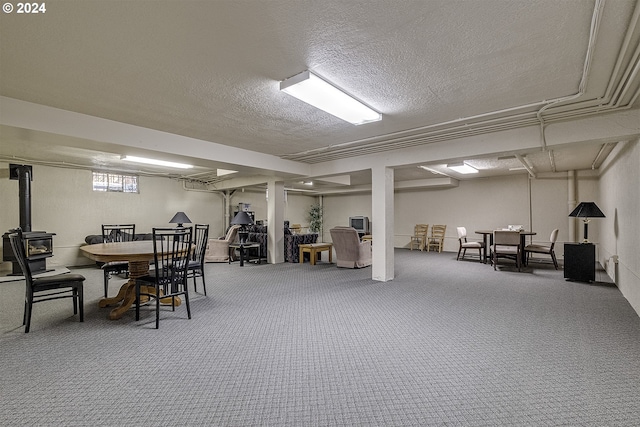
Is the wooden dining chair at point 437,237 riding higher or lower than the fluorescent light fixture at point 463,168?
lower

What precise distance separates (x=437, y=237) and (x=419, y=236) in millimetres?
675

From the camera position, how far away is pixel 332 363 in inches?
91.8

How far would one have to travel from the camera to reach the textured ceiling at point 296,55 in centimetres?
181

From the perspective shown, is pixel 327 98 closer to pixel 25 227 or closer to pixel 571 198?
pixel 25 227

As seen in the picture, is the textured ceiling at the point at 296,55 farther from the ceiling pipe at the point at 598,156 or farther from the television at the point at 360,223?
the television at the point at 360,223

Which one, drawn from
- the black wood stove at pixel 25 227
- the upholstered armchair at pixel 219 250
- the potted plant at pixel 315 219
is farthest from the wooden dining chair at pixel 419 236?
the black wood stove at pixel 25 227

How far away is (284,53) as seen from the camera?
2260 mm

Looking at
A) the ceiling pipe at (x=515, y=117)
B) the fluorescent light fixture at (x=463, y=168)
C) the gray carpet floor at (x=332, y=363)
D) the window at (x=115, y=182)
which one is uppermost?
the ceiling pipe at (x=515, y=117)

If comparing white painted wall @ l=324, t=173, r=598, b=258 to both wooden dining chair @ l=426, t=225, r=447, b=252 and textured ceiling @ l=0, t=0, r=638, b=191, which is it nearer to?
wooden dining chair @ l=426, t=225, r=447, b=252

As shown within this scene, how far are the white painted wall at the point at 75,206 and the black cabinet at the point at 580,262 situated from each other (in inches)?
388

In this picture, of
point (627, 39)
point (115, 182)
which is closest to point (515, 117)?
point (627, 39)

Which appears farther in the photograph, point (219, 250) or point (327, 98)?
point (219, 250)

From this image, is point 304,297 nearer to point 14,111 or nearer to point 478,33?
point 478,33

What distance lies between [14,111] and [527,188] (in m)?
10.7
